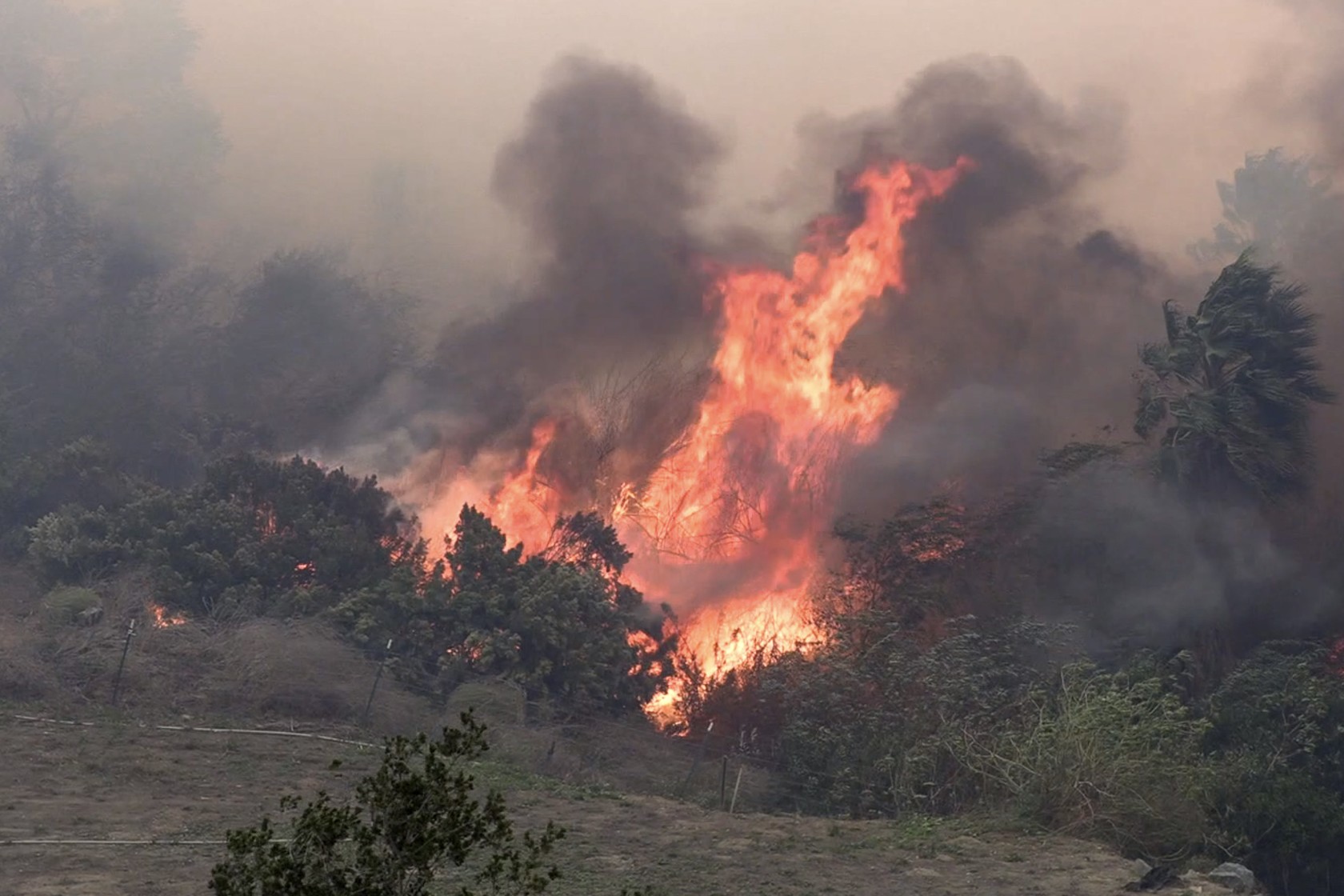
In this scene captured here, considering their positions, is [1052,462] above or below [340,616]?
above

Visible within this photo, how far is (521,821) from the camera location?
19438 mm

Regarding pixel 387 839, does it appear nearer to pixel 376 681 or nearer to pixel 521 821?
pixel 521 821

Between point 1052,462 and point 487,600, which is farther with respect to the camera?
point 1052,462

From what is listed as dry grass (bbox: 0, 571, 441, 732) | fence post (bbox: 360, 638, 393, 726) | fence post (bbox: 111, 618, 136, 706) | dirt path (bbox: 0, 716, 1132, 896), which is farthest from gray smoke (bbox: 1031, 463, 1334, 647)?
fence post (bbox: 111, 618, 136, 706)

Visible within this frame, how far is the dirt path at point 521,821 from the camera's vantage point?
1596 centimetres

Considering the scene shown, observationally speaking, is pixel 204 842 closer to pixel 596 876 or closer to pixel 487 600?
pixel 596 876

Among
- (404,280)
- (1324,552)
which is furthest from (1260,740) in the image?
(404,280)

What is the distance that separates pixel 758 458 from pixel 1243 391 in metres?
13.1

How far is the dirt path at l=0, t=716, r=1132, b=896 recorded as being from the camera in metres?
16.0

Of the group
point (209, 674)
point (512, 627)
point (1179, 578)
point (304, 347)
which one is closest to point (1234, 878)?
point (1179, 578)

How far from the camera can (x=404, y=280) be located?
197 ft

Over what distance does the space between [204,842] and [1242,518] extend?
23.9m

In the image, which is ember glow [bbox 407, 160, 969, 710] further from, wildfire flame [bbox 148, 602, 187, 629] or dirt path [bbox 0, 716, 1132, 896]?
dirt path [bbox 0, 716, 1132, 896]

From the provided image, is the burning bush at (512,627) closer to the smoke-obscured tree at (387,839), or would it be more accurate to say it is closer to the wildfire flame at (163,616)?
the wildfire flame at (163,616)
